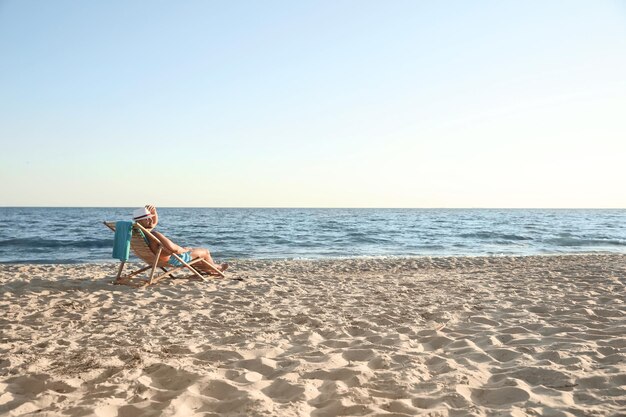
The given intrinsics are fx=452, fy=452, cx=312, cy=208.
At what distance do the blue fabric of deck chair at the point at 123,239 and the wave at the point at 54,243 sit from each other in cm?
1171

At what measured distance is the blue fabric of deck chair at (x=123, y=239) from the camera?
6820 mm

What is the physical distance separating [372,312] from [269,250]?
1163 centimetres

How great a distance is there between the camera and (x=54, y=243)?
18.1 meters

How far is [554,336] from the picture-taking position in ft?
12.8

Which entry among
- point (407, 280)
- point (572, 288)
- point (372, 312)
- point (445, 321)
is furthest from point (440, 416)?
point (407, 280)

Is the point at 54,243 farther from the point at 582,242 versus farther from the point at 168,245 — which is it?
the point at 582,242

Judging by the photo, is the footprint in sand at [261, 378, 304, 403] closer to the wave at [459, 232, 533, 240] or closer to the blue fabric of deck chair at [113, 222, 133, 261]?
the blue fabric of deck chair at [113, 222, 133, 261]

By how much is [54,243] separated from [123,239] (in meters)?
13.6

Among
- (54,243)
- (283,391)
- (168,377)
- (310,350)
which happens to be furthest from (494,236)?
(168,377)

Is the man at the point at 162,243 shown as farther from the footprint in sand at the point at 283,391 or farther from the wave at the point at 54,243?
the wave at the point at 54,243

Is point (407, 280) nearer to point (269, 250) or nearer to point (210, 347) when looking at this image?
point (210, 347)

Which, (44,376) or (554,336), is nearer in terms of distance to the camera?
(44,376)

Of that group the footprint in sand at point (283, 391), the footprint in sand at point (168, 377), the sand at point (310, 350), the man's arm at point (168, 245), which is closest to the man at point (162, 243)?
the man's arm at point (168, 245)

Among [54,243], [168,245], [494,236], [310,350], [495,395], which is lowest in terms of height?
[54,243]
